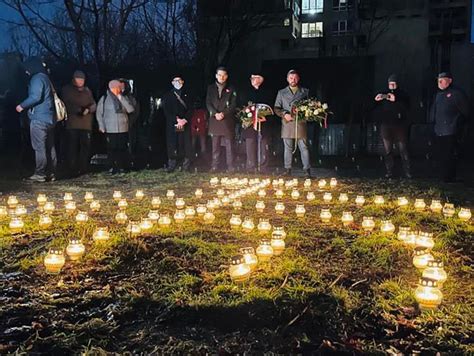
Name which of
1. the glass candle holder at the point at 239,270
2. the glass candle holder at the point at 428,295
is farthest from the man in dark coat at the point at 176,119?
→ the glass candle holder at the point at 428,295

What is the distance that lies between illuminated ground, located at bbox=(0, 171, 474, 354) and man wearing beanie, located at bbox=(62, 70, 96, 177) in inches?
181

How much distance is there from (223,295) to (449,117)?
6818 millimetres

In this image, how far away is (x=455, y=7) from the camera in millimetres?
22922

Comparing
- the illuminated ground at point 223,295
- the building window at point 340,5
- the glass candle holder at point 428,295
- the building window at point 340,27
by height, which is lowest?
the illuminated ground at point 223,295

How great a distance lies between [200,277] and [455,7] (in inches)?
951

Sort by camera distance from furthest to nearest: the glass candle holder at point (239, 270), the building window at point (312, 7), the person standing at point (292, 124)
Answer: the building window at point (312, 7) < the person standing at point (292, 124) < the glass candle holder at point (239, 270)

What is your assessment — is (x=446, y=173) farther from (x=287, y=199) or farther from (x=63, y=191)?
(x=63, y=191)

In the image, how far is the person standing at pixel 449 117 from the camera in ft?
26.9

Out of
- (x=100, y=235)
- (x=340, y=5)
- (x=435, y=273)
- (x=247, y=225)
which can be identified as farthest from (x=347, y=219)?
(x=340, y=5)

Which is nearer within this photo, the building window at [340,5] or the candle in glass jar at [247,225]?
the candle in glass jar at [247,225]

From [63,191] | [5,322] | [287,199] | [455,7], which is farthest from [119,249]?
[455,7]

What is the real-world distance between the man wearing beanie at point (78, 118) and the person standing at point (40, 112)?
2.68 ft

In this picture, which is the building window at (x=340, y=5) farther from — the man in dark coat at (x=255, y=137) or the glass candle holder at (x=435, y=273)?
the glass candle holder at (x=435, y=273)

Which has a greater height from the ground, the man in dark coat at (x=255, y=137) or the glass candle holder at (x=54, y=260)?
the man in dark coat at (x=255, y=137)
